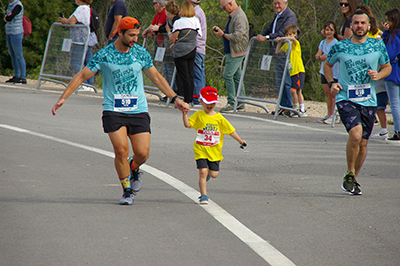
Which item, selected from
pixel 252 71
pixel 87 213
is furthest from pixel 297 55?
pixel 87 213

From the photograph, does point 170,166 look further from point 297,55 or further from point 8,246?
point 297,55

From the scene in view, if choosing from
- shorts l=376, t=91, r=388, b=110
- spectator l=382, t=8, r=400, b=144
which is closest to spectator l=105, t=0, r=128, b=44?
shorts l=376, t=91, r=388, b=110

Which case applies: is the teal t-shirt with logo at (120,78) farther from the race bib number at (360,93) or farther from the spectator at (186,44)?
the spectator at (186,44)

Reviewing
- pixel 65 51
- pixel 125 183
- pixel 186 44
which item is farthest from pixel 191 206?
pixel 65 51

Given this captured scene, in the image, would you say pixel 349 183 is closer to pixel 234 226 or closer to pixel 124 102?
pixel 234 226

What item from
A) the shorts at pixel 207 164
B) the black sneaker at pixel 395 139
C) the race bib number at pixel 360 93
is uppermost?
the race bib number at pixel 360 93

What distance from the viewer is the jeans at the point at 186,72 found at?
513 inches

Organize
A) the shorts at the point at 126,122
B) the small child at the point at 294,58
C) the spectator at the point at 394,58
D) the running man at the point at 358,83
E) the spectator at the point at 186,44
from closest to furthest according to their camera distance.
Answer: the shorts at the point at 126,122 → the running man at the point at 358,83 → the spectator at the point at 394,58 → the small child at the point at 294,58 → the spectator at the point at 186,44

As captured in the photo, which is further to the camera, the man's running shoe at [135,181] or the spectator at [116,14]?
the spectator at [116,14]

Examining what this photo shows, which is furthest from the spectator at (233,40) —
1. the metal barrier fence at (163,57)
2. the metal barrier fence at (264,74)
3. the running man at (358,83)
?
the running man at (358,83)

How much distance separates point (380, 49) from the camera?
22.2ft

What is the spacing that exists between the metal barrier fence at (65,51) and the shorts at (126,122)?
10.2 metres

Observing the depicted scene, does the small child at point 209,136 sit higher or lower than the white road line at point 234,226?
higher

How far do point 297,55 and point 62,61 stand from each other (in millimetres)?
6893
